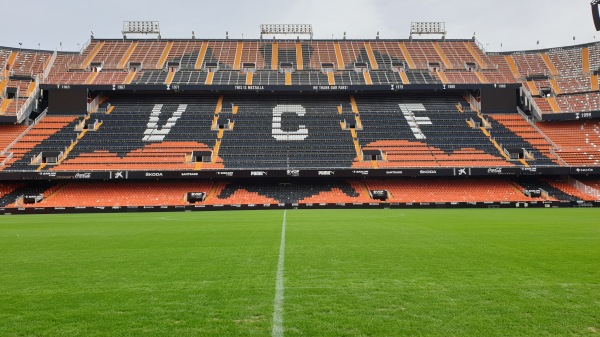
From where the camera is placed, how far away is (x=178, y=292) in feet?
17.9

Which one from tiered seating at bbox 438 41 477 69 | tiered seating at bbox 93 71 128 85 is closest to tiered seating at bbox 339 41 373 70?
tiered seating at bbox 438 41 477 69

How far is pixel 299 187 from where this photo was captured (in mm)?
38125

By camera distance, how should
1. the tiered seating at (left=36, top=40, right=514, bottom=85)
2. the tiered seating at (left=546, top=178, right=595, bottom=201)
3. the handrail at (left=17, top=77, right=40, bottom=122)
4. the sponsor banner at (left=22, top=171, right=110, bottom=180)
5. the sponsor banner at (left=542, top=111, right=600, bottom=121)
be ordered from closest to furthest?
the sponsor banner at (left=22, top=171, right=110, bottom=180) → the tiered seating at (left=546, top=178, right=595, bottom=201) → the sponsor banner at (left=542, top=111, right=600, bottom=121) → the handrail at (left=17, top=77, right=40, bottom=122) → the tiered seating at (left=36, top=40, right=514, bottom=85)

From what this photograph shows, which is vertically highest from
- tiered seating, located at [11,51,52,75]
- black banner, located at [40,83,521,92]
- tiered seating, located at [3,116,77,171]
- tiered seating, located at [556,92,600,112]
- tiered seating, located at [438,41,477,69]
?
tiered seating, located at [438,41,477,69]

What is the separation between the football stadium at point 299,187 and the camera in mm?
4809

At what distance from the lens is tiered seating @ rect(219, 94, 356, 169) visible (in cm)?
3909

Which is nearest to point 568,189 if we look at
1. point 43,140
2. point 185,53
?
point 185,53

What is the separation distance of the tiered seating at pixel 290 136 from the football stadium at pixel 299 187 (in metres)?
0.25

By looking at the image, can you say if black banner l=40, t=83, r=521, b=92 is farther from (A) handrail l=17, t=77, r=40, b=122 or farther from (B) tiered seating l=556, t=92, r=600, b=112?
(A) handrail l=17, t=77, r=40, b=122

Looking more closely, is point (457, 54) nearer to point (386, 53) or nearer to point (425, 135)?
point (386, 53)

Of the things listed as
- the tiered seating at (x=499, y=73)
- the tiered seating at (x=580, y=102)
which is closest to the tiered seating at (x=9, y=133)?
the tiered seating at (x=499, y=73)

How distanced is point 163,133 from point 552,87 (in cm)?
4351

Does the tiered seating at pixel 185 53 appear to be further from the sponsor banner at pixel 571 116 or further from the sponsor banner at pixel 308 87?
the sponsor banner at pixel 571 116

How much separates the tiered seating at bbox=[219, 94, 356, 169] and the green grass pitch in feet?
95.8
